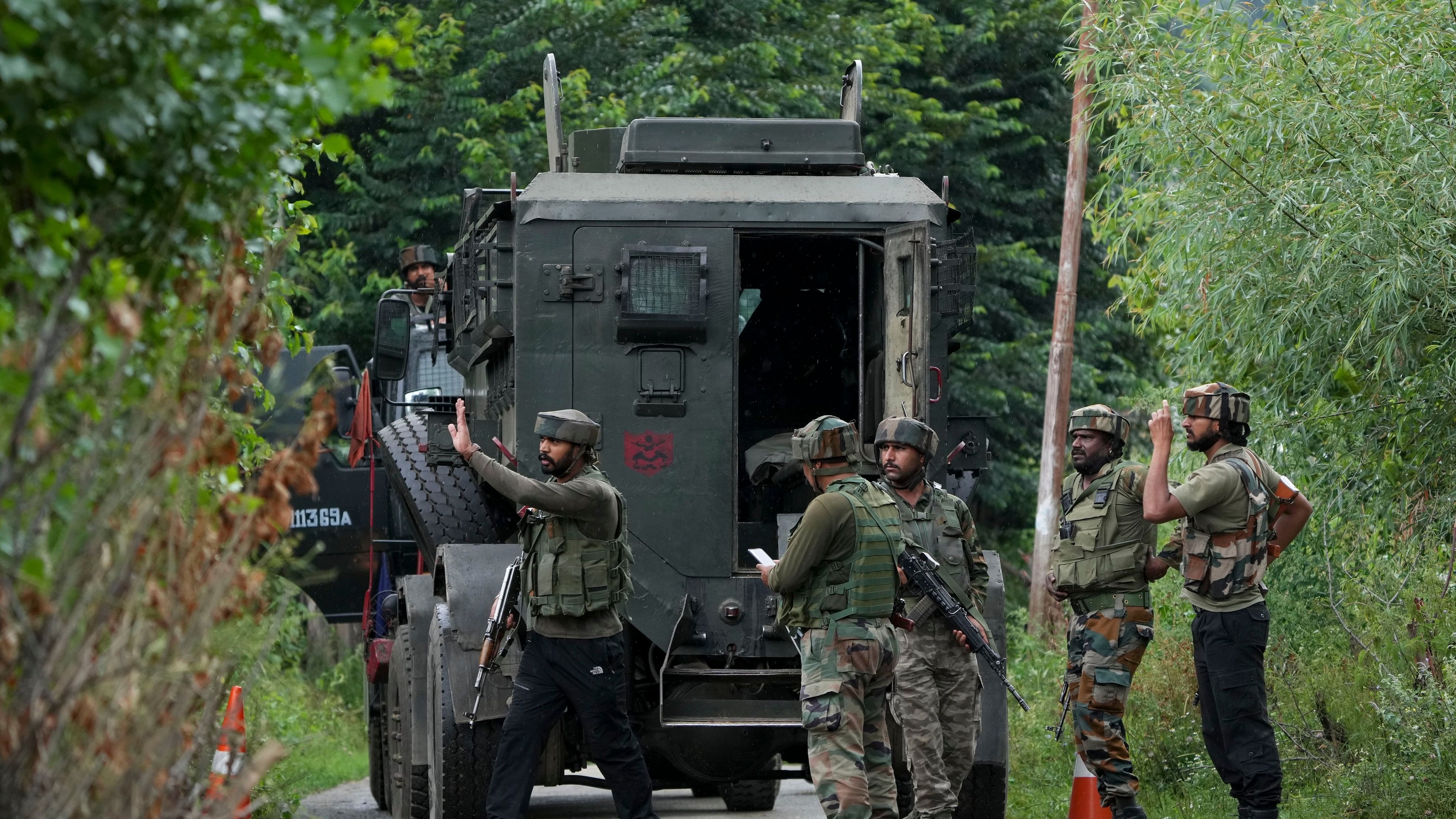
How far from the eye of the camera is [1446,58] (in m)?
8.68

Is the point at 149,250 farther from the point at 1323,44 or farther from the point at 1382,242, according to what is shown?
the point at 1323,44

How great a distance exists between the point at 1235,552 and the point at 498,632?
297 cm

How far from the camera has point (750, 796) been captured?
10.7 meters

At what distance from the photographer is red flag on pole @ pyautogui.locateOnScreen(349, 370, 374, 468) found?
1071 centimetres

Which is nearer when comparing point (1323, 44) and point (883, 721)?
point (883, 721)

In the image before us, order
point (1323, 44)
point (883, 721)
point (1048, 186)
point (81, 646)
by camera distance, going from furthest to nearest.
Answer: point (1048, 186), point (1323, 44), point (883, 721), point (81, 646)

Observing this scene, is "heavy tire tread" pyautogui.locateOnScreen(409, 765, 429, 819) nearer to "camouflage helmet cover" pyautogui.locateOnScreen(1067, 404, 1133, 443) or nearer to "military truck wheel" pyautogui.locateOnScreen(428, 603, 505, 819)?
"military truck wheel" pyautogui.locateOnScreen(428, 603, 505, 819)

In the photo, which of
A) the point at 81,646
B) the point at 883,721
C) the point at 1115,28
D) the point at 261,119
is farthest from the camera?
the point at 1115,28

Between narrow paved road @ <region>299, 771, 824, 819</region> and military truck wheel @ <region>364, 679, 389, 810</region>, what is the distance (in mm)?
107

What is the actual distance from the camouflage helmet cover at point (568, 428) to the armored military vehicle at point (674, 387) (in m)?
0.45

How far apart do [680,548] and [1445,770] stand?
10.9ft

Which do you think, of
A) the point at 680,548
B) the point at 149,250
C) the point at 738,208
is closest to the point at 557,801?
the point at 680,548

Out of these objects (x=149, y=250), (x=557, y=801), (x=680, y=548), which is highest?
(x=149, y=250)

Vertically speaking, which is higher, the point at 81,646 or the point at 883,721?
the point at 81,646
